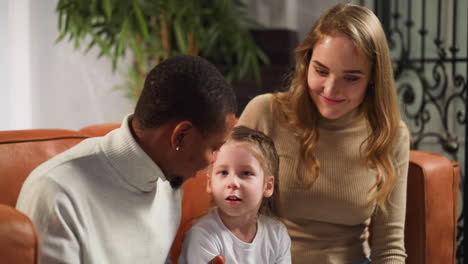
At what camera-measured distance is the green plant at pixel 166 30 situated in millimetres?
3145

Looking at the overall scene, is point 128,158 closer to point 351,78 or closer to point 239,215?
point 239,215

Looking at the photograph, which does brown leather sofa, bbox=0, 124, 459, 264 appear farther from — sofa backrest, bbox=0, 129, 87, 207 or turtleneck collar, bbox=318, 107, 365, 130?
turtleneck collar, bbox=318, 107, 365, 130

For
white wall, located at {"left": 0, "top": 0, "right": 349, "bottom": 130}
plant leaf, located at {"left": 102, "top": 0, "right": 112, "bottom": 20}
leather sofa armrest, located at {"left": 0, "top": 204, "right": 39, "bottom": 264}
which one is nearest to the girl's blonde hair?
leather sofa armrest, located at {"left": 0, "top": 204, "right": 39, "bottom": 264}

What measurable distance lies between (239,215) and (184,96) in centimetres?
54

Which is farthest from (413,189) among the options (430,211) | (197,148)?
(197,148)

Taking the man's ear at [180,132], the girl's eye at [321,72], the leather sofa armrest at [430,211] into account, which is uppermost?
the girl's eye at [321,72]

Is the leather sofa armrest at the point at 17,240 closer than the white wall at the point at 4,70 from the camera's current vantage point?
Yes

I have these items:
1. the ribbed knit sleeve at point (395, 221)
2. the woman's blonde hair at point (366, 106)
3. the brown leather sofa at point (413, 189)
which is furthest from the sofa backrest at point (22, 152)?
the ribbed knit sleeve at point (395, 221)

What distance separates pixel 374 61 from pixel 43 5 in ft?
8.20

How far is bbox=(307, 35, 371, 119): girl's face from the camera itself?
1625mm

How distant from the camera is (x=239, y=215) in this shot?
5.12ft

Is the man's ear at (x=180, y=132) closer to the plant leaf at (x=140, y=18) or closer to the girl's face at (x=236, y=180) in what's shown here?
the girl's face at (x=236, y=180)

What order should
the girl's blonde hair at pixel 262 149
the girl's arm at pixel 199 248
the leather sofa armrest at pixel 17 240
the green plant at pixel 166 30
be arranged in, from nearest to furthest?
the leather sofa armrest at pixel 17 240, the girl's arm at pixel 199 248, the girl's blonde hair at pixel 262 149, the green plant at pixel 166 30

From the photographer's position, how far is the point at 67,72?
376 centimetres
